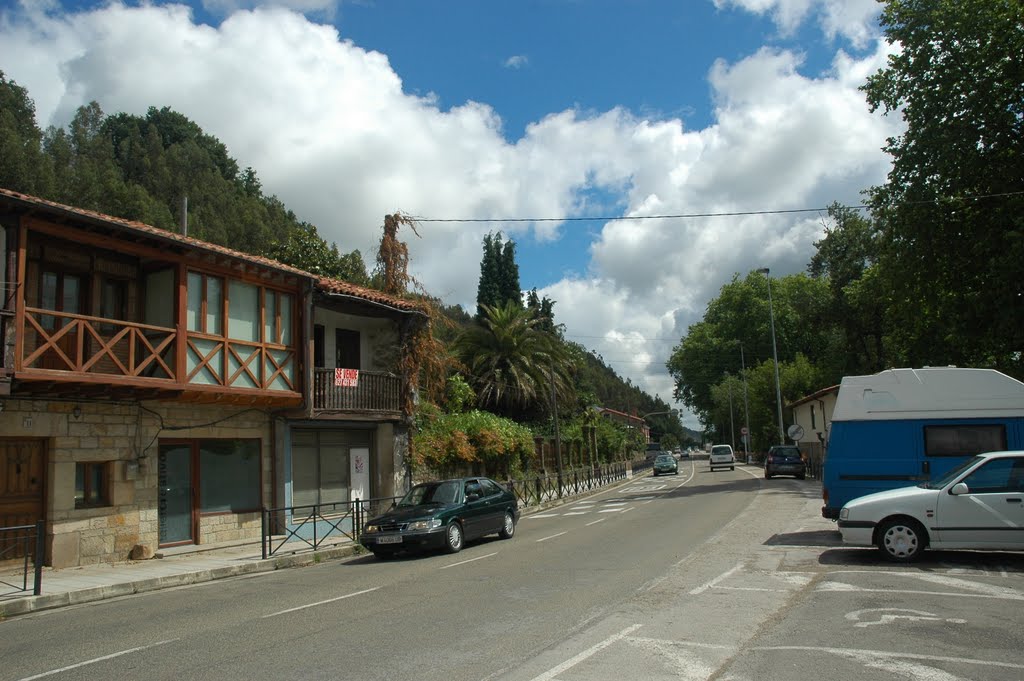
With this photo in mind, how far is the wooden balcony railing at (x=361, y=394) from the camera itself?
1994 cm

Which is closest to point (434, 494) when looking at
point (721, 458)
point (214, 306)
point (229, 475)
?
point (229, 475)

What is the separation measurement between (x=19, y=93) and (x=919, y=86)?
5603cm

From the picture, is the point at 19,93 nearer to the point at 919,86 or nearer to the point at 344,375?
the point at 344,375

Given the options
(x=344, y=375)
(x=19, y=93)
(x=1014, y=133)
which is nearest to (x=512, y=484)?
(x=344, y=375)

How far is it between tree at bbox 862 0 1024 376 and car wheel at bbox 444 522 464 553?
16.6m

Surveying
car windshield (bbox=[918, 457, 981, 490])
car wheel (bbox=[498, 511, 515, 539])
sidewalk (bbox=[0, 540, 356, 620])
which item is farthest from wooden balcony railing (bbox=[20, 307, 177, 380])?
car windshield (bbox=[918, 457, 981, 490])

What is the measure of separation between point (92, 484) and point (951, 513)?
14935 mm

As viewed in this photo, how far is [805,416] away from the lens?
50219mm

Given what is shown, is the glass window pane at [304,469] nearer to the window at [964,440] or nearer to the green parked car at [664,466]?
the window at [964,440]

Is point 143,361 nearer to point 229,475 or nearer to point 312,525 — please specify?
point 229,475

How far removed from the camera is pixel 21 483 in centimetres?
1409

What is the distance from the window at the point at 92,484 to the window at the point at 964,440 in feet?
49.9

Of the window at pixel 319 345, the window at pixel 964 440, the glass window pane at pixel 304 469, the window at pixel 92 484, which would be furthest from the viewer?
the window at pixel 319 345

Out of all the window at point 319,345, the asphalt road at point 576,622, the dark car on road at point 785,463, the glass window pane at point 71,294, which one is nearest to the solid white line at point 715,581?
the asphalt road at point 576,622
